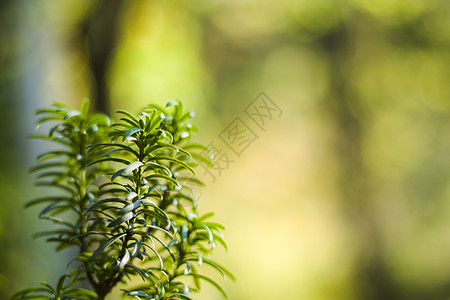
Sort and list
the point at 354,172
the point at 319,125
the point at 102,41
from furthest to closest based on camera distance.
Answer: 1. the point at 319,125
2. the point at 354,172
3. the point at 102,41

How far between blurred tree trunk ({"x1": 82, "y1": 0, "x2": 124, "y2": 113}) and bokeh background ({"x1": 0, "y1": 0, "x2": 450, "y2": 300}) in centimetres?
47

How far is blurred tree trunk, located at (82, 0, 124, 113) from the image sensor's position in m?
1.54

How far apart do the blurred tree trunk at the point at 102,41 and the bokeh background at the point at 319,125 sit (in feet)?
1.56

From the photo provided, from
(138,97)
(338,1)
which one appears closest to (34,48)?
(138,97)

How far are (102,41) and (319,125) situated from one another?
2.16m

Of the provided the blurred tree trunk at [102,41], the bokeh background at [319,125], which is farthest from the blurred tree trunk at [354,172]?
the blurred tree trunk at [102,41]

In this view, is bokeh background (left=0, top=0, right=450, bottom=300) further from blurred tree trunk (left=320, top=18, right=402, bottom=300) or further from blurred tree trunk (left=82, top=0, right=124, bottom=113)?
blurred tree trunk (left=82, top=0, right=124, bottom=113)

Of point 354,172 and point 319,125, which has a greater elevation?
point 319,125

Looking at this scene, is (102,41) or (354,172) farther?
(354,172)

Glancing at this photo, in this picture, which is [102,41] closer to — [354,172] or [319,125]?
[319,125]

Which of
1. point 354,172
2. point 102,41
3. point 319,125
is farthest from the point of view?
point 319,125

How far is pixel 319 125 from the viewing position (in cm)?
332

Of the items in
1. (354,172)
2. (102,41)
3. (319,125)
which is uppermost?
(319,125)

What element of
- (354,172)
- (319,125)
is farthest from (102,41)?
(354,172)
